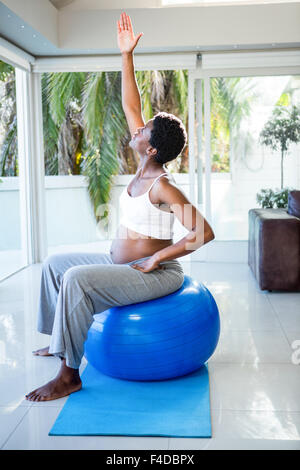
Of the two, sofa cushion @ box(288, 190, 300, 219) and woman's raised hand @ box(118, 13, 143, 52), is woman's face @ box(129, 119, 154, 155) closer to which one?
woman's raised hand @ box(118, 13, 143, 52)

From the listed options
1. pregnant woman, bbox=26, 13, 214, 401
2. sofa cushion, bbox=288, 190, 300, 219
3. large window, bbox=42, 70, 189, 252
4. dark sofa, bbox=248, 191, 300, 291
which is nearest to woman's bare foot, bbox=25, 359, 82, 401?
pregnant woman, bbox=26, 13, 214, 401

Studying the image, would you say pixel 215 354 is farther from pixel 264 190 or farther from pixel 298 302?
pixel 264 190

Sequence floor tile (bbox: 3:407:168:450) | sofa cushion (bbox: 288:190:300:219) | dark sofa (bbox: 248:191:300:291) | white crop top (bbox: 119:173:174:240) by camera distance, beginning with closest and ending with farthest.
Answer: floor tile (bbox: 3:407:168:450), white crop top (bbox: 119:173:174:240), dark sofa (bbox: 248:191:300:291), sofa cushion (bbox: 288:190:300:219)

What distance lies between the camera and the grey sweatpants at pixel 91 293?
7.75ft

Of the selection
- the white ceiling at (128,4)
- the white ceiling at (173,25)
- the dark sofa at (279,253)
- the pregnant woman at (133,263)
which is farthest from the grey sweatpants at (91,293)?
the white ceiling at (128,4)

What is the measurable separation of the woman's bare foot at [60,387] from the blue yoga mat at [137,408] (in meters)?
0.04

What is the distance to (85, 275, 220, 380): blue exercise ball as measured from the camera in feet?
8.23

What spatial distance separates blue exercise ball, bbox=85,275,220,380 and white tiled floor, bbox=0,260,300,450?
242 mm

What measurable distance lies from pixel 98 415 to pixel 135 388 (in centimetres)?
32

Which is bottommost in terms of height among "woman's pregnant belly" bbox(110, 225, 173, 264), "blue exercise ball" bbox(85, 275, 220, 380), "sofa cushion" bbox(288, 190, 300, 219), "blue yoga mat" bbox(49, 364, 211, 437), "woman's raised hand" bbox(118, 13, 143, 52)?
"blue yoga mat" bbox(49, 364, 211, 437)

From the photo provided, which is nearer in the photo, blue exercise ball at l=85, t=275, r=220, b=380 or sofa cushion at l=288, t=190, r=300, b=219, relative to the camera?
blue exercise ball at l=85, t=275, r=220, b=380
